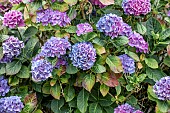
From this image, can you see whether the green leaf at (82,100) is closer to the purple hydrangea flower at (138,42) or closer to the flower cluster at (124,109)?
the flower cluster at (124,109)

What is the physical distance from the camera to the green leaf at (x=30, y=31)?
197cm

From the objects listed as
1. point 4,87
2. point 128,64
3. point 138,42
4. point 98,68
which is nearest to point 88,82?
point 98,68

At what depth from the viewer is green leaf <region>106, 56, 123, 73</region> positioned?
1.84m

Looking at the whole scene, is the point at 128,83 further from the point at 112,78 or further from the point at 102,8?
the point at 102,8

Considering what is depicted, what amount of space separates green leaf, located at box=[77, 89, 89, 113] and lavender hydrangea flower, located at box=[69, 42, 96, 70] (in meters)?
0.21

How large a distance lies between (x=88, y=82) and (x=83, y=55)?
0.53 feet

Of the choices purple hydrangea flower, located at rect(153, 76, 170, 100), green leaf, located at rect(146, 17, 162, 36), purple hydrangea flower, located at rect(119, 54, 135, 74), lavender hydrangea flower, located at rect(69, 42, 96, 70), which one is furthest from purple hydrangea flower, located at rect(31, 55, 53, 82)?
green leaf, located at rect(146, 17, 162, 36)

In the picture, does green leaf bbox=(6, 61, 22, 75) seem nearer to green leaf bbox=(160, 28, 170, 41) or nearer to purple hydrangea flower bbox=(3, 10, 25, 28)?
purple hydrangea flower bbox=(3, 10, 25, 28)

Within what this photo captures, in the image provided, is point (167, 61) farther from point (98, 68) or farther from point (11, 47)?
point (11, 47)

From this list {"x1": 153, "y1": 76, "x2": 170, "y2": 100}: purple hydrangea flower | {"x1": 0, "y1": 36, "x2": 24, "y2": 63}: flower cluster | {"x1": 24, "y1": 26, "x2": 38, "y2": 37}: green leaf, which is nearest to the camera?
{"x1": 153, "y1": 76, "x2": 170, "y2": 100}: purple hydrangea flower

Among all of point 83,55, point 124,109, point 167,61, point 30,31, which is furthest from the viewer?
point 167,61

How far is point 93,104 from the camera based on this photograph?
1974 mm

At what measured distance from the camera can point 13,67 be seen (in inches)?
75.5

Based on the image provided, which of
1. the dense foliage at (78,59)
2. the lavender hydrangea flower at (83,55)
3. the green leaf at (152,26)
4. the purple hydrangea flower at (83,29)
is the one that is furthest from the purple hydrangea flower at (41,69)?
the green leaf at (152,26)
